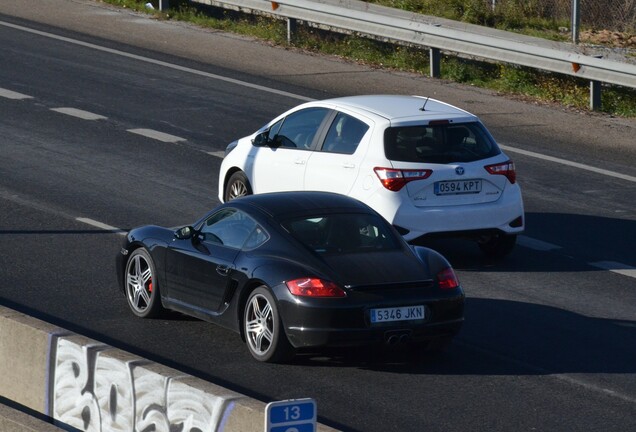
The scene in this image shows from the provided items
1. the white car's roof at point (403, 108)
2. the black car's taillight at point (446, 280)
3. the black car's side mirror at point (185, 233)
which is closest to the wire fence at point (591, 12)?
the white car's roof at point (403, 108)

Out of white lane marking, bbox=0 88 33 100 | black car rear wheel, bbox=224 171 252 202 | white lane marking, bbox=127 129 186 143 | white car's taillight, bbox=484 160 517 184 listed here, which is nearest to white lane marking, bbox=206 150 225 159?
white lane marking, bbox=127 129 186 143

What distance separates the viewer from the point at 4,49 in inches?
1019

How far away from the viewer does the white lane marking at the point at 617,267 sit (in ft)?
47.0

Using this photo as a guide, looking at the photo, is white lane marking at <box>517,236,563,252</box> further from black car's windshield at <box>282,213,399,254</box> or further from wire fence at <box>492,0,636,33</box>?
wire fence at <box>492,0,636,33</box>

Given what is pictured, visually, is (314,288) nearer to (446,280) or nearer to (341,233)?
(341,233)

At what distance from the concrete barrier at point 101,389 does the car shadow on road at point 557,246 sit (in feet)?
19.2

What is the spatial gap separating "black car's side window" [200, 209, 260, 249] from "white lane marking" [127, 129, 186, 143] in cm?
789

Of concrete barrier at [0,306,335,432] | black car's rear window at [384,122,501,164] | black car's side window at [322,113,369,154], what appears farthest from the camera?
black car's side window at [322,113,369,154]

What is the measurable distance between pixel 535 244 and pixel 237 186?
340cm

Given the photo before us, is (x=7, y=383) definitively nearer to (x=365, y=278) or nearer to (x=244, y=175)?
(x=365, y=278)

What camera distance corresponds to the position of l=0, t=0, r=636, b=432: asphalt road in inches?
419

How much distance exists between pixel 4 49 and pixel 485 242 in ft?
44.8

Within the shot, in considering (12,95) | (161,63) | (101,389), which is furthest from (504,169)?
(161,63)

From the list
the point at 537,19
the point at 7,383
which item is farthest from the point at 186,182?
the point at 537,19
